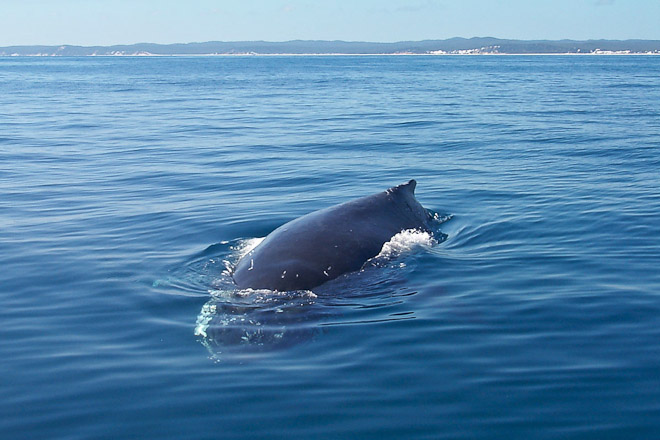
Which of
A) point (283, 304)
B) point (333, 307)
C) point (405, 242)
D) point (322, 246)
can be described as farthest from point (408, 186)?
point (283, 304)

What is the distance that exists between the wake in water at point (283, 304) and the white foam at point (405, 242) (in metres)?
0.02

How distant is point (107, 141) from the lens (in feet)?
97.8

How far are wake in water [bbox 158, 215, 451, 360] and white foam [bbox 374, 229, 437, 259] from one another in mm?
23

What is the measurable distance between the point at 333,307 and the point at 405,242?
121 inches

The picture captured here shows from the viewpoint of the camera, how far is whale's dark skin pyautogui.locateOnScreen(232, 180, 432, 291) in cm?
1000

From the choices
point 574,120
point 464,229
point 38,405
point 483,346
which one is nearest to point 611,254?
point 464,229

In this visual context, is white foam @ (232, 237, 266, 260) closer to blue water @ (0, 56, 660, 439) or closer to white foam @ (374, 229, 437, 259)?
blue water @ (0, 56, 660, 439)

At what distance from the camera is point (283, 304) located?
9336mm

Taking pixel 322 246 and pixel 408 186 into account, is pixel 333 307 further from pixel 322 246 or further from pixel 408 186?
pixel 408 186

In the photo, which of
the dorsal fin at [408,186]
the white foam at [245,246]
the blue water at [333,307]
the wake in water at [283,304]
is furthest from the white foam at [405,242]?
the white foam at [245,246]

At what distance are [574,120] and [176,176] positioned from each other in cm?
1979

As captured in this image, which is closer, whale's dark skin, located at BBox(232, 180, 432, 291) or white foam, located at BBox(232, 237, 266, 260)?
whale's dark skin, located at BBox(232, 180, 432, 291)

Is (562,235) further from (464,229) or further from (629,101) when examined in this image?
(629,101)

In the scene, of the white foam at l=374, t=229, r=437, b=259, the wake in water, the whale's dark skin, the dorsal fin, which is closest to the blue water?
the wake in water
